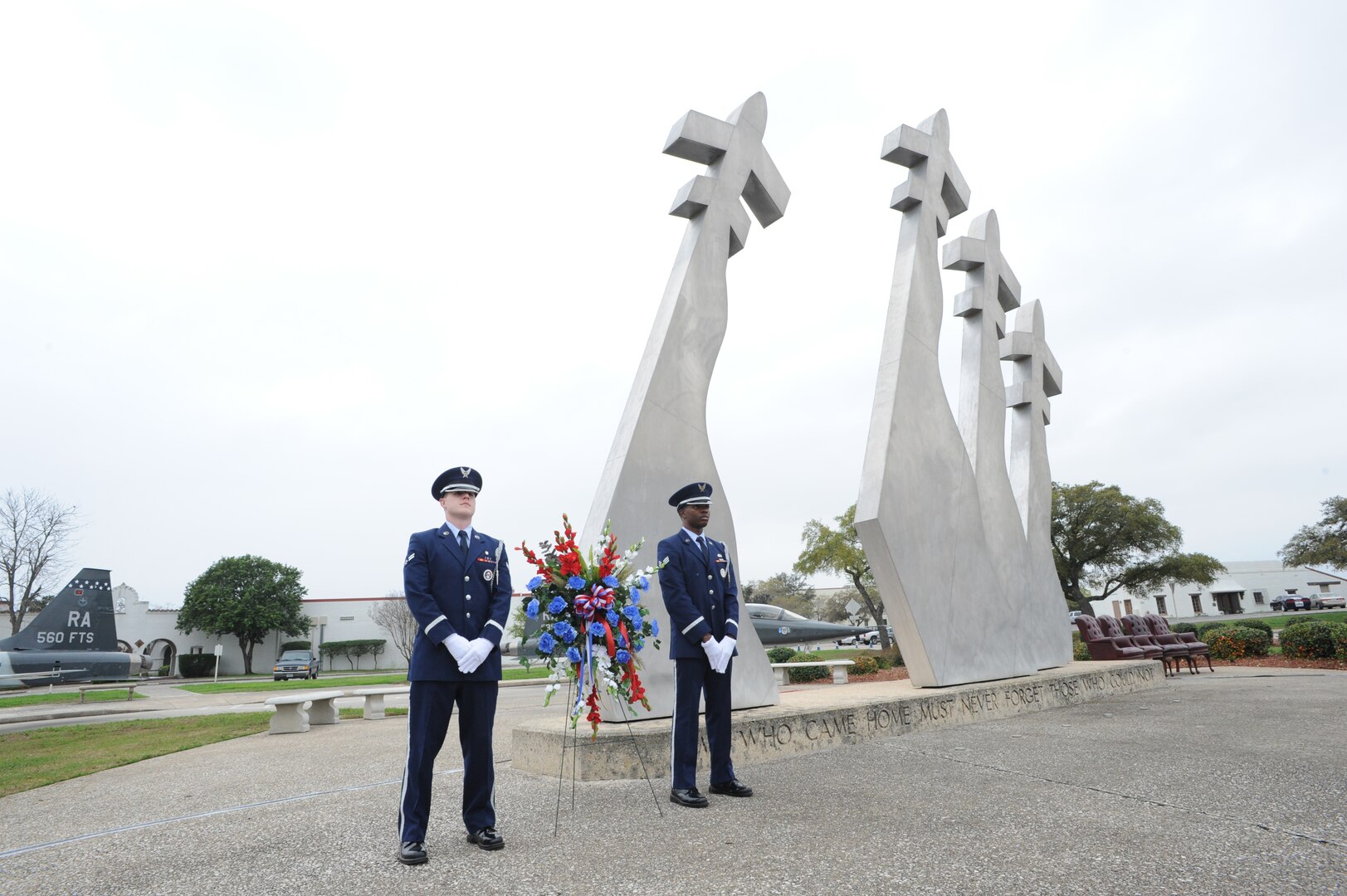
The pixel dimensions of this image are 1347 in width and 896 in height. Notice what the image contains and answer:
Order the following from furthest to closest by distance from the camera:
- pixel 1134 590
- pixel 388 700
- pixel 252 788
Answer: pixel 1134 590, pixel 388 700, pixel 252 788

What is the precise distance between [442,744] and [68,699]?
78.1 feet

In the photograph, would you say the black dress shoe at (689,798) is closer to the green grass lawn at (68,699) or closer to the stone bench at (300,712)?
the stone bench at (300,712)

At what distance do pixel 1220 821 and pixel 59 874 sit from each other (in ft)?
20.1

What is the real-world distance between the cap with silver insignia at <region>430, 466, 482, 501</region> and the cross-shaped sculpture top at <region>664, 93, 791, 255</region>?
4996 mm

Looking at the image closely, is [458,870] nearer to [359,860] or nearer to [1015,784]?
[359,860]

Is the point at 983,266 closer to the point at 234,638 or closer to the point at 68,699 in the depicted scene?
the point at 68,699

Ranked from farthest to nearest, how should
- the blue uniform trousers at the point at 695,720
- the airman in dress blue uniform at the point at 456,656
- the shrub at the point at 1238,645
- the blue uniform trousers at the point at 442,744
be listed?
the shrub at the point at 1238,645 → the blue uniform trousers at the point at 695,720 → the airman in dress blue uniform at the point at 456,656 → the blue uniform trousers at the point at 442,744

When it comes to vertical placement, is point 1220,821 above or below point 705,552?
below

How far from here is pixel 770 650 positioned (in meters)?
28.3

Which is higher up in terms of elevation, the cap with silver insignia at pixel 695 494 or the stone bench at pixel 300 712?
the cap with silver insignia at pixel 695 494

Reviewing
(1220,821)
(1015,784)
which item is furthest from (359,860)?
(1220,821)

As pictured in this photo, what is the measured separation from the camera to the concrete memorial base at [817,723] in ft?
19.5

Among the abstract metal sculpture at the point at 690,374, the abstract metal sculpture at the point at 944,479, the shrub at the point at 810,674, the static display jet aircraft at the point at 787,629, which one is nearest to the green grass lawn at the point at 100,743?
the abstract metal sculpture at the point at 690,374

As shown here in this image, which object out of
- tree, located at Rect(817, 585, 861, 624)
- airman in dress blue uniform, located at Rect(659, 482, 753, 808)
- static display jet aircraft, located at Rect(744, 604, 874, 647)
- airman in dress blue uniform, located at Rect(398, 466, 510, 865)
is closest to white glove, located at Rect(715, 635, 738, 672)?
airman in dress blue uniform, located at Rect(659, 482, 753, 808)
